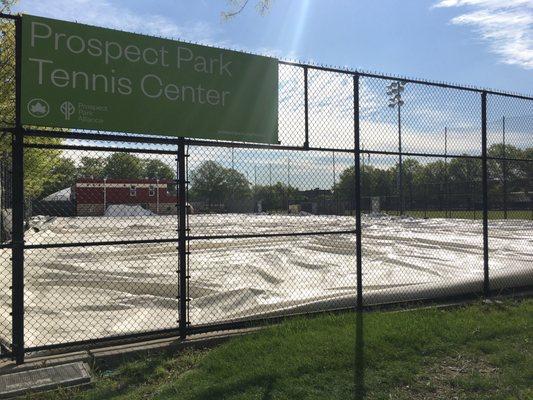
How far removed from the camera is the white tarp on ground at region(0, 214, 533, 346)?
6117 millimetres

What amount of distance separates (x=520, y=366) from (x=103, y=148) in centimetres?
481

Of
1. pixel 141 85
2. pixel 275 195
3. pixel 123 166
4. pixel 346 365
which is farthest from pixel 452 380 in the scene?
pixel 123 166

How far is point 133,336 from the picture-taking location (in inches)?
203

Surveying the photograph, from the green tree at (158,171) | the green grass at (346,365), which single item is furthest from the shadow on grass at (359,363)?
the green tree at (158,171)

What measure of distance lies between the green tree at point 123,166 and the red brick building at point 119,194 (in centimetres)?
15

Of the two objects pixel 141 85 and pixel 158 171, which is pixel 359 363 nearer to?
pixel 141 85

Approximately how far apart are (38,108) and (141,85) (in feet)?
3.64

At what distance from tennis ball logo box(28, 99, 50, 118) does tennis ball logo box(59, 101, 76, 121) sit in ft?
0.44

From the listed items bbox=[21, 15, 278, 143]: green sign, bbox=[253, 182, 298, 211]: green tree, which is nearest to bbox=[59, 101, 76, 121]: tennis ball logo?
bbox=[21, 15, 278, 143]: green sign

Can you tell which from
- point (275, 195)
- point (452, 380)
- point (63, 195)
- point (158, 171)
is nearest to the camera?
point (452, 380)

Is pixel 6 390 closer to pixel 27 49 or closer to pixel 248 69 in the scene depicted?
pixel 27 49

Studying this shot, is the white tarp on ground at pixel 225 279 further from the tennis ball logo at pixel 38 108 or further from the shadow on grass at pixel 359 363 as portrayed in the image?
the tennis ball logo at pixel 38 108

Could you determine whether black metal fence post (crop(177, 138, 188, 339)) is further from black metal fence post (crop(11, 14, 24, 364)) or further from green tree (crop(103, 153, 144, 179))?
black metal fence post (crop(11, 14, 24, 364))

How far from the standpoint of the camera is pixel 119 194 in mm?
7879
